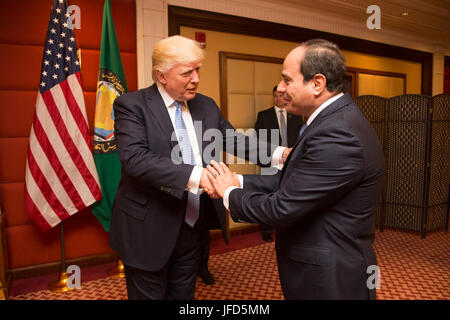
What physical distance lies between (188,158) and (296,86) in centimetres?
61

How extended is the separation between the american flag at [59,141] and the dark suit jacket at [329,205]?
2123 millimetres

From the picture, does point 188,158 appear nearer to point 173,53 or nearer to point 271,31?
point 173,53

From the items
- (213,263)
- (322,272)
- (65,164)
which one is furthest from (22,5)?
(322,272)

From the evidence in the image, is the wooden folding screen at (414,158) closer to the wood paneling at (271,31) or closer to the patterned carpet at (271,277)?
the patterned carpet at (271,277)

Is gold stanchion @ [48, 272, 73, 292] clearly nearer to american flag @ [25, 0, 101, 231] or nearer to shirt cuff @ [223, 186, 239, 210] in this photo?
american flag @ [25, 0, 101, 231]

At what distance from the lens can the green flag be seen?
9.83ft

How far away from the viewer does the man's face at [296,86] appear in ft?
4.04

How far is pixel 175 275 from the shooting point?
167cm

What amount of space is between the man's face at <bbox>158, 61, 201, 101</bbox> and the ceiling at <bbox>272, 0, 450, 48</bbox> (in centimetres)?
341

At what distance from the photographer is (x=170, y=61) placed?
154cm

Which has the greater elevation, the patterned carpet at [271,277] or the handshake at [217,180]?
the handshake at [217,180]

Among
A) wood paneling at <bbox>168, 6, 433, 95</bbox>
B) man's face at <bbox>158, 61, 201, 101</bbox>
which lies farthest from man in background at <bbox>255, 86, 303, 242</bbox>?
man's face at <bbox>158, 61, 201, 101</bbox>

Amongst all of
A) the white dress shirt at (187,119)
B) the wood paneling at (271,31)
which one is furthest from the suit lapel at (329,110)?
the wood paneling at (271,31)

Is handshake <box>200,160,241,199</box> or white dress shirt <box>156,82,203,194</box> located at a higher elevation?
white dress shirt <box>156,82,203,194</box>
